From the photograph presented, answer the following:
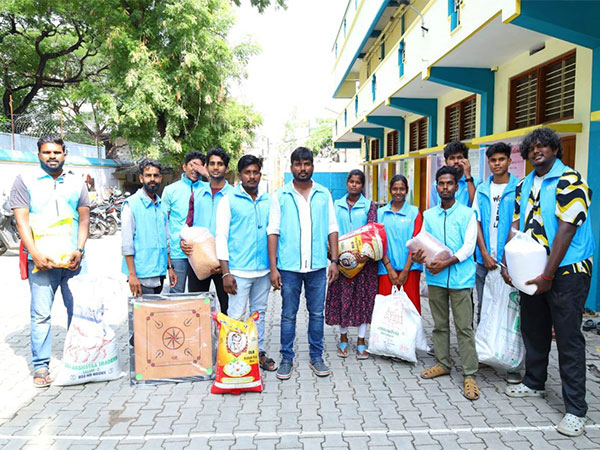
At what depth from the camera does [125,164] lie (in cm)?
2366

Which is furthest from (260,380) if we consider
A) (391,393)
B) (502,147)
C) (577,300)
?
(502,147)

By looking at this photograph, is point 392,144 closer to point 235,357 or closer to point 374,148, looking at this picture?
point 374,148

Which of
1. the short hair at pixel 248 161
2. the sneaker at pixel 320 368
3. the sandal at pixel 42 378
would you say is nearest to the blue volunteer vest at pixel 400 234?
the sneaker at pixel 320 368

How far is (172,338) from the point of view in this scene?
391 centimetres

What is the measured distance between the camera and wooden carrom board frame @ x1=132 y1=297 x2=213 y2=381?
389 centimetres

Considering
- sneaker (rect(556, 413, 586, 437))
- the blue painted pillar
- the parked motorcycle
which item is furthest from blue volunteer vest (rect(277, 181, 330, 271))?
the parked motorcycle

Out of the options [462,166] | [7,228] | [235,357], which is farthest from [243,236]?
[7,228]

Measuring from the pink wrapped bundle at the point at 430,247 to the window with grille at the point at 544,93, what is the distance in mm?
3529

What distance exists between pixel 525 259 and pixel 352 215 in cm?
171

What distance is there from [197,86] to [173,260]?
12383 mm

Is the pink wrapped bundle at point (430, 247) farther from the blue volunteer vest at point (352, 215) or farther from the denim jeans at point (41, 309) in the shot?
the denim jeans at point (41, 309)

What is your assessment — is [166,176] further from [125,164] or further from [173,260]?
[173,260]

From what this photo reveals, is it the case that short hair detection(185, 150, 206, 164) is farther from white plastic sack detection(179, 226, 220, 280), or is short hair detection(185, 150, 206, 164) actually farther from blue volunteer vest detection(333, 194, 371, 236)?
blue volunteer vest detection(333, 194, 371, 236)

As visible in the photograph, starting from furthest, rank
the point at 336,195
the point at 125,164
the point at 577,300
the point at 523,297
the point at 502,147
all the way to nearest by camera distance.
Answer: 1. the point at 336,195
2. the point at 125,164
3. the point at 502,147
4. the point at 523,297
5. the point at 577,300
